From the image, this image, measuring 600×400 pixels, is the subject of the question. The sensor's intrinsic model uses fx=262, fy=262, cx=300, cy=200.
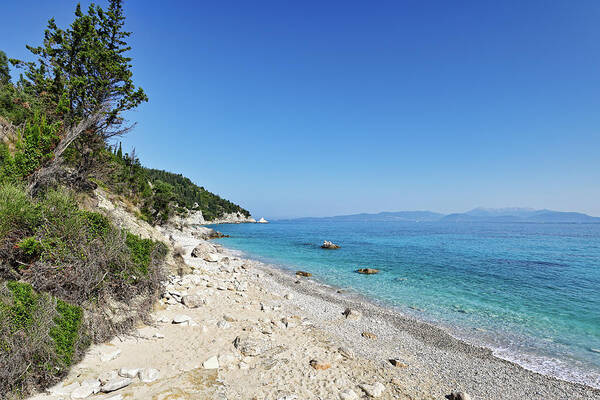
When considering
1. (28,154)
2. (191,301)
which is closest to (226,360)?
(191,301)

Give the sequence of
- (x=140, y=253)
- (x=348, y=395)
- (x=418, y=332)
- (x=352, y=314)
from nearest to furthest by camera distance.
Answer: (x=348, y=395) < (x=140, y=253) < (x=418, y=332) < (x=352, y=314)

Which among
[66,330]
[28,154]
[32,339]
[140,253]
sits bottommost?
[66,330]

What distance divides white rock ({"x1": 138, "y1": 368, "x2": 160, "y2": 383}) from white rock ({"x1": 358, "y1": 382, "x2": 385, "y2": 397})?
19.1 feet

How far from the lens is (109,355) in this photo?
7.88 meters

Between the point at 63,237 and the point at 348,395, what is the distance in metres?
10.2

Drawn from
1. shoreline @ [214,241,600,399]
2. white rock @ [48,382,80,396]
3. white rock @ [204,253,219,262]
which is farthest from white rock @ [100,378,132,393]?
white rock @ [204,253,219,262]

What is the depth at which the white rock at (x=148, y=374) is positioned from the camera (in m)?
7.04

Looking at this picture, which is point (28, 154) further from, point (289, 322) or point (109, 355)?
point (289, 322)

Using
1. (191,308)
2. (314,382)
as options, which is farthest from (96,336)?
(314,382)

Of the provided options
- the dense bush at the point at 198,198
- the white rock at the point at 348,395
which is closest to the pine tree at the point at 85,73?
the white rock at the point at 348,395

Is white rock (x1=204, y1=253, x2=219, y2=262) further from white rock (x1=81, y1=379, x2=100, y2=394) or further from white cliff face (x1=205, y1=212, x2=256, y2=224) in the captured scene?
white cliff face (x1=205, y1=212, x2=256, y2=224)

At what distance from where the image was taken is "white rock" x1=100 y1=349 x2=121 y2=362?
774 centimetres

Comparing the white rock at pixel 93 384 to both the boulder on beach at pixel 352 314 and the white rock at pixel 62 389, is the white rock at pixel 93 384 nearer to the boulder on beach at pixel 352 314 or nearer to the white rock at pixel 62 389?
the white rock at pixel 62 389

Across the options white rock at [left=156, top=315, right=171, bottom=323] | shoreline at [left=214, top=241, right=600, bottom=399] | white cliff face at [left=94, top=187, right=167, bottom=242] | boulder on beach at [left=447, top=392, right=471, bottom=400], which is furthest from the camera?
white cliff face at [left=94, top=187, right=167, bottom=242]
